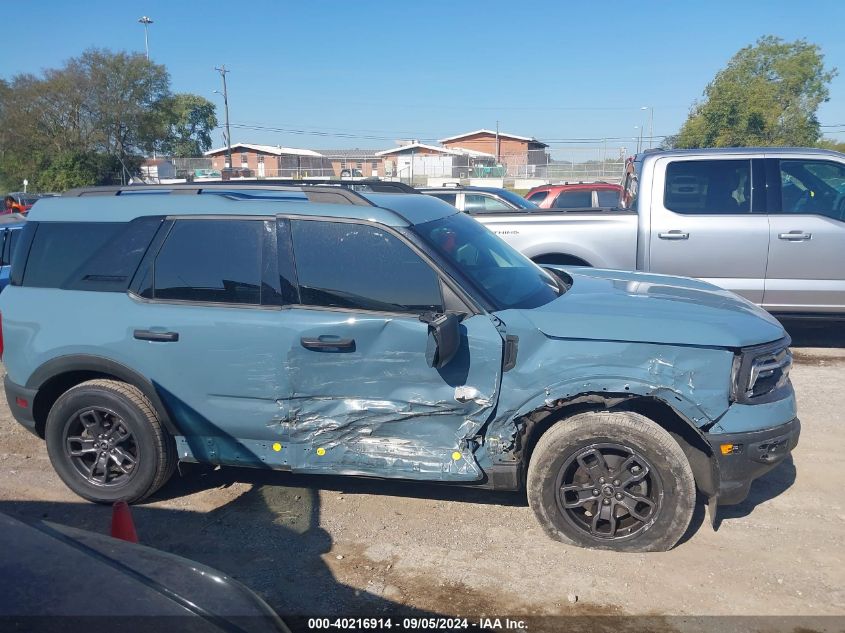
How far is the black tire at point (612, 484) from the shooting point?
3828mm

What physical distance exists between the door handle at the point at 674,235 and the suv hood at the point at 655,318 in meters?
2.96

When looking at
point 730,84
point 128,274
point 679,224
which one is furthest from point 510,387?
point 730,84

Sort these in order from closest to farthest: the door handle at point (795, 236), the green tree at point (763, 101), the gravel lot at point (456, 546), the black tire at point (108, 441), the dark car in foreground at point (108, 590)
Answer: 1. the dark car in foreground at point (108, 590)
2. the gravel lot at point (456, 546)
3. the black tire at point (108, 441)
4. the door handle at point (795, 236)
5. the green tree at point (763, 101)

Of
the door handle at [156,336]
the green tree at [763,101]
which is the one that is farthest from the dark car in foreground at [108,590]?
the green tree at [763,101]

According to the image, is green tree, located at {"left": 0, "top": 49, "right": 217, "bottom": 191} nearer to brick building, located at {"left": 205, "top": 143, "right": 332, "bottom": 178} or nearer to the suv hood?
brick building, located at {"left": 205, "top": 143, "right": 332, "bottom": 178}

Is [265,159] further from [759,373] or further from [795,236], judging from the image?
[759,373]

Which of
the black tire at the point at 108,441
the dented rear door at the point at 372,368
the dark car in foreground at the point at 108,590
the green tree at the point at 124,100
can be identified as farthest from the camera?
the green tree at the point at 124,100

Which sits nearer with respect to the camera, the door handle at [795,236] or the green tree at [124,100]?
the door handle at [795,236]

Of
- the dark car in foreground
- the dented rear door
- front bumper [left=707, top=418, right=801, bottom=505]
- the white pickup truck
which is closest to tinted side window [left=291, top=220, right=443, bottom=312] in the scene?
the dented rear door

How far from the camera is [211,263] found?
439 cm

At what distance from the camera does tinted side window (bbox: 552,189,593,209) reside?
1664 cm

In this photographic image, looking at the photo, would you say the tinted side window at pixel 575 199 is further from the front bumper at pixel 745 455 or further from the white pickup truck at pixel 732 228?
the front bumper at pixel 745 455

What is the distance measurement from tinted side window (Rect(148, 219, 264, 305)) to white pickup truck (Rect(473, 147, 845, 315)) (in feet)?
12.8

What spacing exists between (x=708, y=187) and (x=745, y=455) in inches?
174
